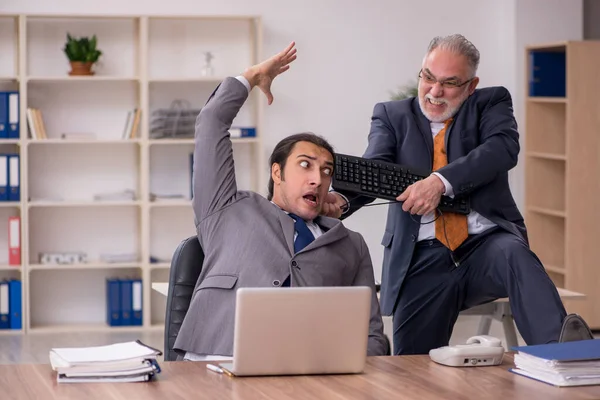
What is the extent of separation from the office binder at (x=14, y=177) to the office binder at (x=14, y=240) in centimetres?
16

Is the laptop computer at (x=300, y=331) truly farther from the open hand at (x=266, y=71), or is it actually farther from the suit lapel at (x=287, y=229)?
the open hand at (x=266, y=71)

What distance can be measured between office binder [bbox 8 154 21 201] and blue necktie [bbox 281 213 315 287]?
167 inches

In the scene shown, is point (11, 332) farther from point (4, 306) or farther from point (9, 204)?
point (9, 204)

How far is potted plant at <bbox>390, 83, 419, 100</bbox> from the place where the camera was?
7178mm

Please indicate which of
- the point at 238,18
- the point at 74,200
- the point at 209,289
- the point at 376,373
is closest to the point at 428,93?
the point at 209,289

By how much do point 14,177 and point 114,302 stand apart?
109 centimetres

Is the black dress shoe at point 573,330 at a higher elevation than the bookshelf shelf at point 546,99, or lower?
lower

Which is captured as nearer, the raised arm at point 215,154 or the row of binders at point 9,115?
the raised arm at point 215,154

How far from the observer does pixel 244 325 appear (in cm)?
225

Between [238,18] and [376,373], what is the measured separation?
4.95m

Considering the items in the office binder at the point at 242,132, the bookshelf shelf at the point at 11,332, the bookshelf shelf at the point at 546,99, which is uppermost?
the bookshelf shelf at the point at 546,99

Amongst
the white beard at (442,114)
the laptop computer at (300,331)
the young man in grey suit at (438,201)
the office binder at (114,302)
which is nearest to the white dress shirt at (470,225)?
the young man in grey suit at (438,201)

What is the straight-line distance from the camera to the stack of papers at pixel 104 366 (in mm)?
2238

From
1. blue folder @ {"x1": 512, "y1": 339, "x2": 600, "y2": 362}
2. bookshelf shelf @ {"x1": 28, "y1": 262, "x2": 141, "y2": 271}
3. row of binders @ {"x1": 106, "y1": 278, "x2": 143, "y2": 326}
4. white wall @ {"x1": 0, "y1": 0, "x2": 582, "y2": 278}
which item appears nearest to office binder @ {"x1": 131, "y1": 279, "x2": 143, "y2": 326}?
row of binders @ {"x1": 106, "y1": 278, "x2": 143, "y2": 326}
